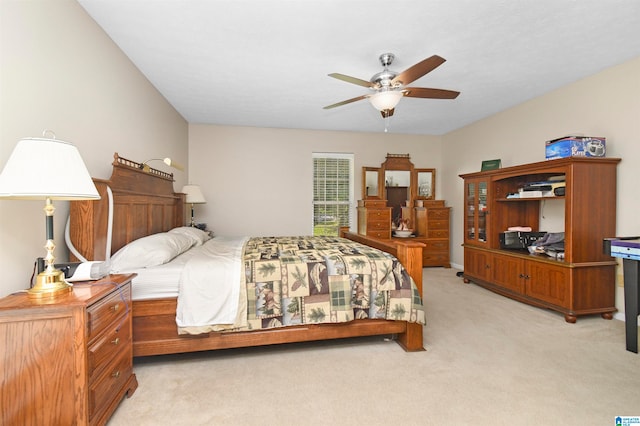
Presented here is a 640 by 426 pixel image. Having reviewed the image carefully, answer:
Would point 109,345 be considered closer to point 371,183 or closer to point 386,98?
point 386,98

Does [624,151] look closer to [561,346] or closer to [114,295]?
[561,346]

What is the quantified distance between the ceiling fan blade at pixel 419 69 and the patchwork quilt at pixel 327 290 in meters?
1.51

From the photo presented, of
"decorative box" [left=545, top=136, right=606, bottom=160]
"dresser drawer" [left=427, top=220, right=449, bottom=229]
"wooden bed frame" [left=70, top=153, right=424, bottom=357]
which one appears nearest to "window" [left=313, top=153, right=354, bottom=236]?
"dresser drawer" [left=427, top=220, right=449, bottom=229]

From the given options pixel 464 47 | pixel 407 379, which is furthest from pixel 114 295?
pixel 464 47

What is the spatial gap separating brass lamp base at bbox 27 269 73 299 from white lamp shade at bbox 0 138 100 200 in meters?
0.39

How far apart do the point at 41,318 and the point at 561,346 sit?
11.7ft

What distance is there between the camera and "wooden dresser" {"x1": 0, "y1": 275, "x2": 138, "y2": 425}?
1.21 m

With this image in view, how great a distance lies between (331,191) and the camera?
18.7 feet

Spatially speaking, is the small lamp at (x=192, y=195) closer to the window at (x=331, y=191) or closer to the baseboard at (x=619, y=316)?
the window at (x=331, y=191)

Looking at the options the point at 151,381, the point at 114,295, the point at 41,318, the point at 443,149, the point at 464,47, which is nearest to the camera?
the point at 41,318

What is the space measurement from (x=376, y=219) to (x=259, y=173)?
90.7 inches

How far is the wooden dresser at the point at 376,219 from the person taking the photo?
17.6 feet

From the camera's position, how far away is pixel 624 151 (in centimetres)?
305

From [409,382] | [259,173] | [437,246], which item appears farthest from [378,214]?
[409,382]
